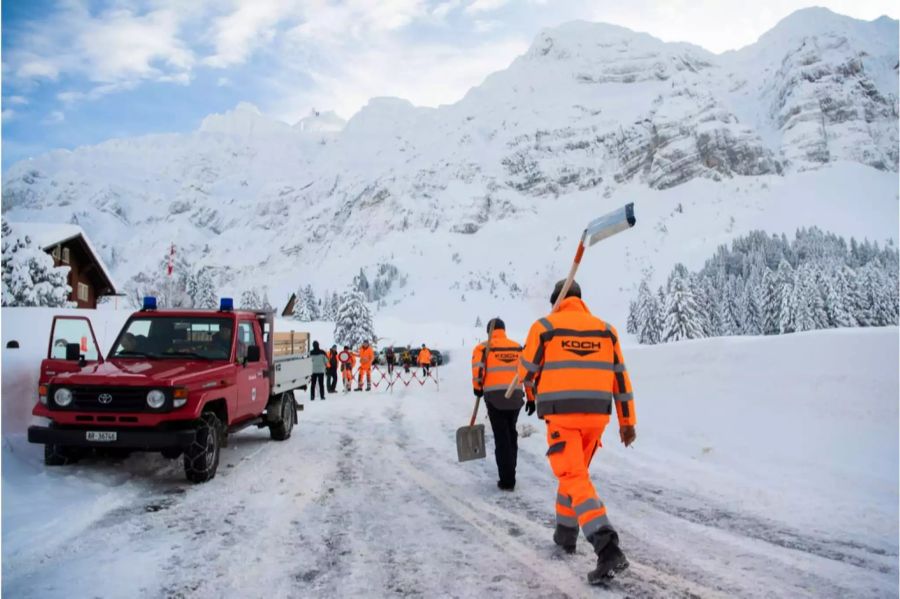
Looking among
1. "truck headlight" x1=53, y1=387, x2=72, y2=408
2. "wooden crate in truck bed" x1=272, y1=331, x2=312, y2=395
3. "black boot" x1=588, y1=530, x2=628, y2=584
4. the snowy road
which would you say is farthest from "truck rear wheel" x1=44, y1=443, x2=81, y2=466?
"black boot" x1=588, y1=530, x2=628, y2=584

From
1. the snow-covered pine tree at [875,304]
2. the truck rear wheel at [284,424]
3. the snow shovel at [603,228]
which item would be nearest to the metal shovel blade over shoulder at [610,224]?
the snow shovel at [603,228]

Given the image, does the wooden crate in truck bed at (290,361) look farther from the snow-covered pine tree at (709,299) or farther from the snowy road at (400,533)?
the snow-covered pine tree at (709,299)

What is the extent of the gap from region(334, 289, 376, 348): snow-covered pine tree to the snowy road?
169ft

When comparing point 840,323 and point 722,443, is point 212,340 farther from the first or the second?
point 840,323

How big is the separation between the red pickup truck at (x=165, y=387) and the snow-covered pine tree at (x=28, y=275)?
21.1 m

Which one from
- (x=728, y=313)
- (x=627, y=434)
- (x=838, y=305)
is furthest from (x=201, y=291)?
(x=627, y=434)

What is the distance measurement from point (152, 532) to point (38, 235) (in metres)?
31.0

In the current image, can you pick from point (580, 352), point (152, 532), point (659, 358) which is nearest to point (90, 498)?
point (152, 532)

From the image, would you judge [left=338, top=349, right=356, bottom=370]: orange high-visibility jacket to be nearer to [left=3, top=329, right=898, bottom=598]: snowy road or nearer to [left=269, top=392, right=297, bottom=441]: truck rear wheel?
[left=269, top=392, right=297, bottom=441]: truck rear wheel

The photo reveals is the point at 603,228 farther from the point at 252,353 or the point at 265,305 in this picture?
the point at 265,305

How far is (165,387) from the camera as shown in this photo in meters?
6.62

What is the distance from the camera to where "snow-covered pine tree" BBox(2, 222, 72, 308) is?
2592cm

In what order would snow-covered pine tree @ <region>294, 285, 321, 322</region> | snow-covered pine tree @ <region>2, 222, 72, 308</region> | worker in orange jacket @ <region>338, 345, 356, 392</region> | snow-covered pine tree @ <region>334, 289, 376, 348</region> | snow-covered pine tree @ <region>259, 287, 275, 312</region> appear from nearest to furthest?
snow-covered pine tree @ <region>259, 287, 275, 312</region> < worker in orange jacket @ <region>338, 345, 356, 392</region> < snow-covered pine tree @ <region>2, 222, 72, 308</region> < snow-covered pine tree @ <region>334, 289, 376, 348</region> < snow-covered pine tree @ <region>294, 285, 321, 322</region>

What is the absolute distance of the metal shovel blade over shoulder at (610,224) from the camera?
4.90m
